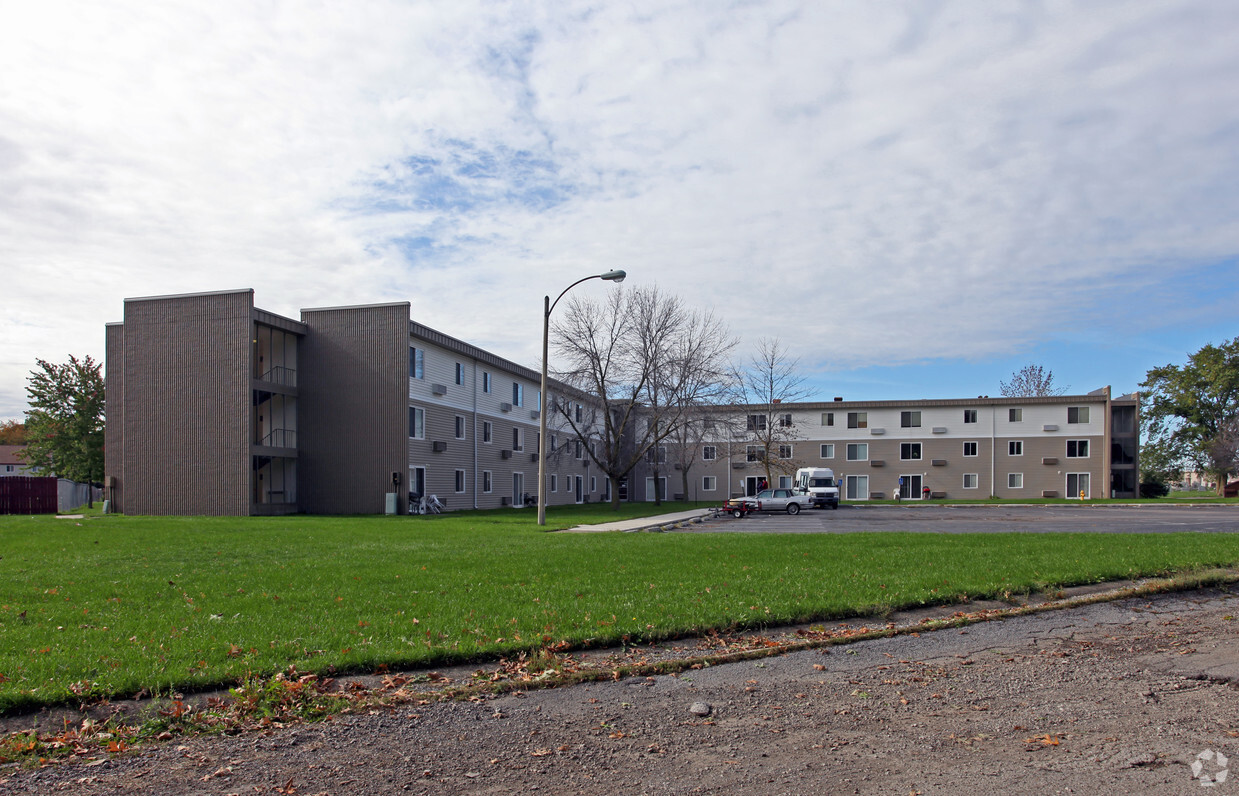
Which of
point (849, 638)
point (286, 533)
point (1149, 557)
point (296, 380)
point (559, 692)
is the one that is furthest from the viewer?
point (296, 380)

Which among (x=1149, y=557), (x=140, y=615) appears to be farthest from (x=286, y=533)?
(x=1149, y=557)

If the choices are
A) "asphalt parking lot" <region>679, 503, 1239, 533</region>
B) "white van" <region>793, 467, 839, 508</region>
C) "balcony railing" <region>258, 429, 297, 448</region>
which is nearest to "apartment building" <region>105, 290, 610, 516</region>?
"balcony railing" <region>258, 429, 297, 448</region>

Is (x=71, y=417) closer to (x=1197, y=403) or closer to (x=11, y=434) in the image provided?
(x=11, y=434)

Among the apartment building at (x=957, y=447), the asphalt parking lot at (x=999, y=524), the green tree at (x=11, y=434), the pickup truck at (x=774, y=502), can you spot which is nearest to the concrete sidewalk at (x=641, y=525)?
the asphalt parking lot at (x=999, y=524)

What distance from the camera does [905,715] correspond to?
18.1 feet

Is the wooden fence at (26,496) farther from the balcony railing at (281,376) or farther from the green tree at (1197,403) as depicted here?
the green tree at (1197,403)

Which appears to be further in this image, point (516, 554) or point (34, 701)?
point (516, 554)

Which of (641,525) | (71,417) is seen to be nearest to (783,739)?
(641,525)

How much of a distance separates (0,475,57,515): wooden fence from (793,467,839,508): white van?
111 feet

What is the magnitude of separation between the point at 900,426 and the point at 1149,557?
168ft

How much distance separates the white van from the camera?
1767 inches

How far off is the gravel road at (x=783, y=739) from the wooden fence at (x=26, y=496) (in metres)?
37.5

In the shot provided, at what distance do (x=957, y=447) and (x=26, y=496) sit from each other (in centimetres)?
5581

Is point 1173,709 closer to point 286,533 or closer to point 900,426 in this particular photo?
point 286,533
